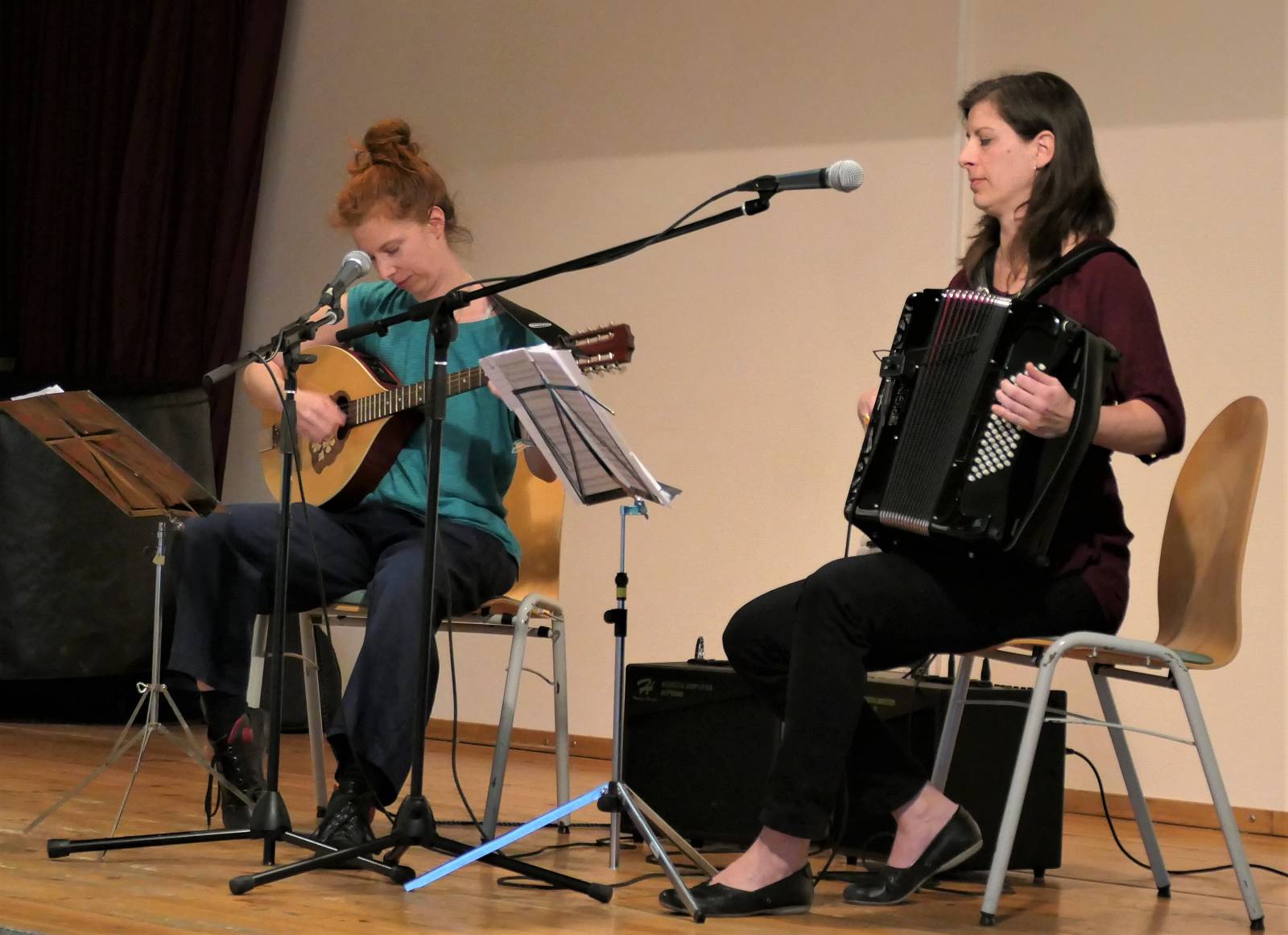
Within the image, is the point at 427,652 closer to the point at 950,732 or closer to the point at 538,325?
the point at 538,325

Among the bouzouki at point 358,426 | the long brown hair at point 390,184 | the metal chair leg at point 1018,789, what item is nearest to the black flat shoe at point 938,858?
the metal chair leg at point 1018,789

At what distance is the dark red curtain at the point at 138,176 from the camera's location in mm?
4867

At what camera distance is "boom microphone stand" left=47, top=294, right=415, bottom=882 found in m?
2.19

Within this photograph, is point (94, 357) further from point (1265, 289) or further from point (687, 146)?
point (1265, 289)

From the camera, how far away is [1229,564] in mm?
2396

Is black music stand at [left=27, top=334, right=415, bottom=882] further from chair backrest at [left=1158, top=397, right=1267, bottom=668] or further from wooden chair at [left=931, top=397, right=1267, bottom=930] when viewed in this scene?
chair backrest at [left=1158, top=397, right=1267, bottom=668]

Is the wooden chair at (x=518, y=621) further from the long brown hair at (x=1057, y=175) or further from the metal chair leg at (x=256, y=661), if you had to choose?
the long brown hair at (x=1057, y=175)

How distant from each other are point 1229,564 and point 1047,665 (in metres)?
0.44

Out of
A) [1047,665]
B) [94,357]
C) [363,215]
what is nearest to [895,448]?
[1047,665]

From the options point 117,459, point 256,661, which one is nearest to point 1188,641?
point 256,661

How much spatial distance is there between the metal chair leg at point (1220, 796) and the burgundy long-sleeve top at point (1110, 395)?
149mm

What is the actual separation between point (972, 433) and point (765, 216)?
2.11 metres

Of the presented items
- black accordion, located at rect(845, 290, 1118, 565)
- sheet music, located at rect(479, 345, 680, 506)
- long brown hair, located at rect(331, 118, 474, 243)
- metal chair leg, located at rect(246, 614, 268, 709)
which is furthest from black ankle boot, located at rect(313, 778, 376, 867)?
long brown hair, located at rect(331, 118, 474, 243)

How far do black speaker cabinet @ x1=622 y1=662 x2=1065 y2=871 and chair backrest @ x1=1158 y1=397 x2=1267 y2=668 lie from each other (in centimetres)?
30
